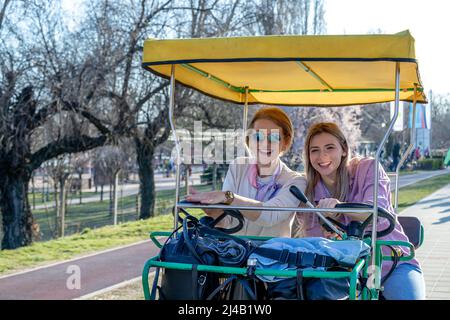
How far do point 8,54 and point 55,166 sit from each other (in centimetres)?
879

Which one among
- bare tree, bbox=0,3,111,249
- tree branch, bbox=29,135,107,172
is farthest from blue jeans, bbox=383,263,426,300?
tree branch, bbox=29,135,107,172

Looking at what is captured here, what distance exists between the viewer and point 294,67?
14.7 ft

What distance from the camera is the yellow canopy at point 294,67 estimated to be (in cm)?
328

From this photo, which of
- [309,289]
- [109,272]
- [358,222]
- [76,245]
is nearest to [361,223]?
[358,222]

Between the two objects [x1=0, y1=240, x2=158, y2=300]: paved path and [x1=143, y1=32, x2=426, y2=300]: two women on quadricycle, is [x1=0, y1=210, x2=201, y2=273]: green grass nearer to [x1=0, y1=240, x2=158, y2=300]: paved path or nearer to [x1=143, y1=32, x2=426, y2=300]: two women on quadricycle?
[x1=0, y1=240, x2=158, y2=300]: paved path

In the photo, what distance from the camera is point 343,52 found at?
3.29m

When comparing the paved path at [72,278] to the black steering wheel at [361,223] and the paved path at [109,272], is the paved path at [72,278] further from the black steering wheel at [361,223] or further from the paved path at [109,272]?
the black steering wheel at [361,223]

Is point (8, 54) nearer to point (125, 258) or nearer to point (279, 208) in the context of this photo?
point (125, 258)

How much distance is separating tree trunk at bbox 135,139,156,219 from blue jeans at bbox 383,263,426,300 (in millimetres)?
17903

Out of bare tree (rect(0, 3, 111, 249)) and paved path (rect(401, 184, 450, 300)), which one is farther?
bare tree (rect(0, 3, 111, 249))

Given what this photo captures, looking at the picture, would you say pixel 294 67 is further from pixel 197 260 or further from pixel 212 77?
pixel 197 260

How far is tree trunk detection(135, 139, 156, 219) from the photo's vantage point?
71.6 ft

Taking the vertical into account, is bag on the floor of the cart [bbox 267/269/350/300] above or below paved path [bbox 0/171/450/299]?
above

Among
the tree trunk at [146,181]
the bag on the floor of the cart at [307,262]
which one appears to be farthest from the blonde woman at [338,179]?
the tree trunk at [146,181]
